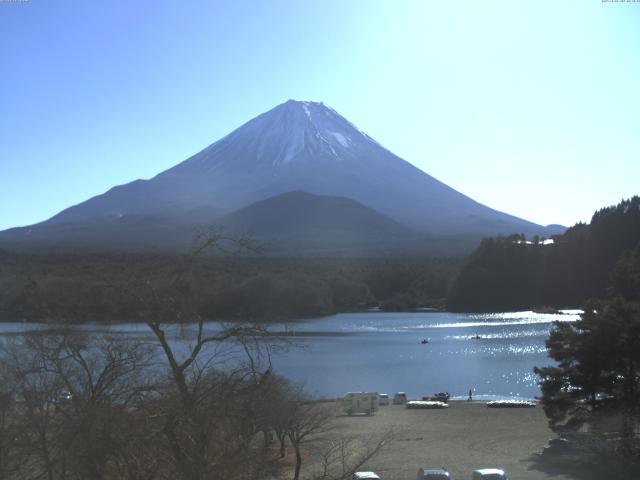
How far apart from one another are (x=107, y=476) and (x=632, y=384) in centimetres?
836

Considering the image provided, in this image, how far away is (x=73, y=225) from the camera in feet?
246

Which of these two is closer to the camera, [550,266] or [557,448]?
[557,448]

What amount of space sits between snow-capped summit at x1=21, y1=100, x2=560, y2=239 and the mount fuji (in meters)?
0.13

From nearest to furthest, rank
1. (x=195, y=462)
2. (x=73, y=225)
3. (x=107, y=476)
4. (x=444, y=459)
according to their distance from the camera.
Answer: (x=195, y=462)
(x=107, y=476)
(x=444, y=459)
(x=73, y=225)

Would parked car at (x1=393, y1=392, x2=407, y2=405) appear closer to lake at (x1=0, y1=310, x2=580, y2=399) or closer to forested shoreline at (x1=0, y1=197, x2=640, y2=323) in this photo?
lake at (x1=0, y1=310, x2=580, y2=399)

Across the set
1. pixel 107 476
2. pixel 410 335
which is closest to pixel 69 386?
pixel 107 476

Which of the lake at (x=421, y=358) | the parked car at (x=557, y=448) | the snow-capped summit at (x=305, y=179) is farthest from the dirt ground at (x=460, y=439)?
the snow-capped summit at (x=305, y=179)

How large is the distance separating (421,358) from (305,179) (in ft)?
247

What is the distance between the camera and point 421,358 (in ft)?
90.1

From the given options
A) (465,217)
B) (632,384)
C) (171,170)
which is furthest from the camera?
(171,170)

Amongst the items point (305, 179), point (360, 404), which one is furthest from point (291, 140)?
point (360, 404)

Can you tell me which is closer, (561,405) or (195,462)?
(195,462)

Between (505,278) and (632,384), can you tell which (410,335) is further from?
(632,384)

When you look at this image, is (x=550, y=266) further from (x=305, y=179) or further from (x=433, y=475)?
(x=305, y=179)
